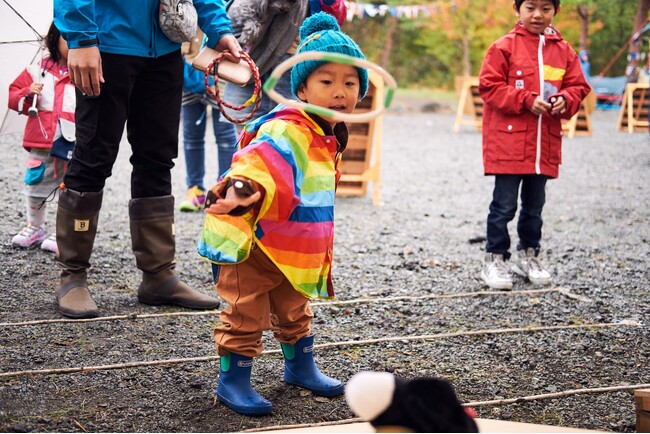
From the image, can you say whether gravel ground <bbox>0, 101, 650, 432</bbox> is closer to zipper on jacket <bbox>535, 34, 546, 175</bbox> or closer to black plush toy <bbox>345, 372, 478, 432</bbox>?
zipper on jacket <bbox>535, 34, 546, 175</bbox>

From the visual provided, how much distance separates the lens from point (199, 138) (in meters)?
6.13

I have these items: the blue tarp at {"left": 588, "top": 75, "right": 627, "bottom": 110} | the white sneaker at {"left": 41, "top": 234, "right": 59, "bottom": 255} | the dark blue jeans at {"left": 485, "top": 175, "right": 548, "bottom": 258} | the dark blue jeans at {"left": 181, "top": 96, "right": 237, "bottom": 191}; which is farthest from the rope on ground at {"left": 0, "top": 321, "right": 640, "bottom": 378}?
the blue tarp at {"left": 588, "top": 75, "right": 627, "bottom": 110}

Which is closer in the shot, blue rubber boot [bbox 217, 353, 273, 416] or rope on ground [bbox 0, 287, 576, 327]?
blue rubber boot [bbox 217, 353, 273, 416]

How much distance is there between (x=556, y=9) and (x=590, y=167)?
6.14 meters

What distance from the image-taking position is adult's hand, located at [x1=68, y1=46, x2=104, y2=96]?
3025 mm

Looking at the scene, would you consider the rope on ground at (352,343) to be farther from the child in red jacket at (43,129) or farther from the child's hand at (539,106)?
the child in red jacket at (43,129)

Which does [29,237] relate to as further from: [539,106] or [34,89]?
[539,106]

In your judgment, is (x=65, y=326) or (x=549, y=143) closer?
(x=65, y=326)

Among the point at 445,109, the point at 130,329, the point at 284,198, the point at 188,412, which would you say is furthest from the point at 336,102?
the point at 445,109

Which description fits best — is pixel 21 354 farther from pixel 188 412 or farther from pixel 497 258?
pixel 497 258

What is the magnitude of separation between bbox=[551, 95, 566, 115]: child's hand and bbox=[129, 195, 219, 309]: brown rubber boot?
2.02 m

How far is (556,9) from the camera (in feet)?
14.0

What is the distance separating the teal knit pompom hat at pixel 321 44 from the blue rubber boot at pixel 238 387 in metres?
0.91

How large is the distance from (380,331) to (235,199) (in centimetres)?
148
